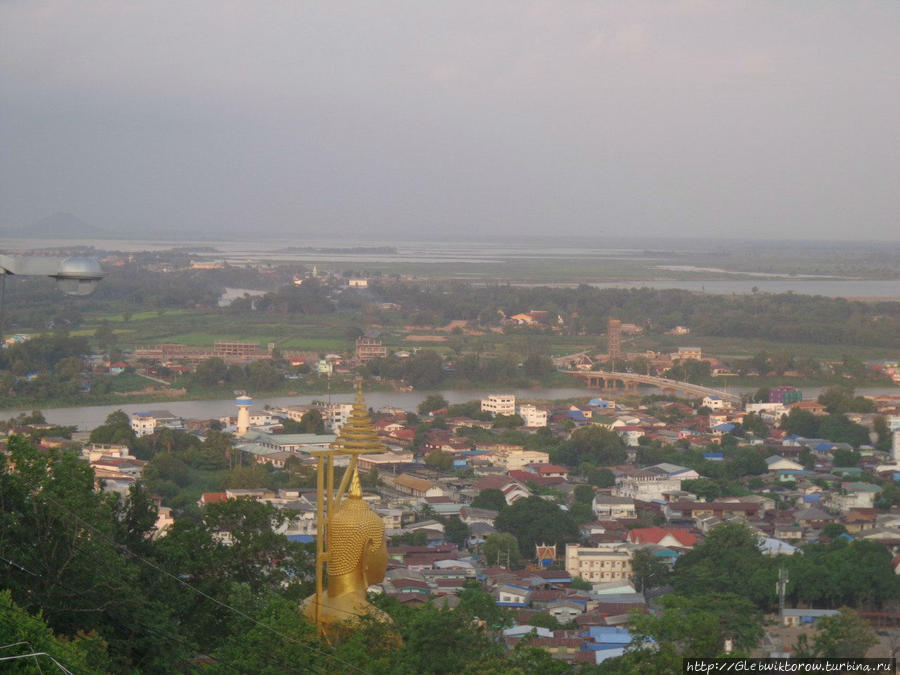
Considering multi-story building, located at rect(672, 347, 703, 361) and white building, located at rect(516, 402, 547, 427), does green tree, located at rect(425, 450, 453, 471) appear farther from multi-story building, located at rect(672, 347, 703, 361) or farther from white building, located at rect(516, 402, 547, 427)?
multi-story building, located at rect(672, 347, 703, 361)

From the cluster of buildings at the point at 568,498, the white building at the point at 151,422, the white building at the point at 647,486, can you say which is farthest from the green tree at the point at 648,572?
the white building at the point at 151,422

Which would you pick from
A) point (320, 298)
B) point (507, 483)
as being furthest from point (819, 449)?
point (320, 298)

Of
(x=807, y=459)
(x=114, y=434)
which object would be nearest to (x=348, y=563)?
(x=114, y=434)

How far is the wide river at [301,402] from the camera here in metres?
19.0

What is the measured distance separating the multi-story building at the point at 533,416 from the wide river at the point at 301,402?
2632mm

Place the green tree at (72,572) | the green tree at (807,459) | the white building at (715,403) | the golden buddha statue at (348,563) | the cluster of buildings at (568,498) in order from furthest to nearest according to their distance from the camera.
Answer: the white building at (715,403) → the green tree at (807,459) → the cluster of buildings at (568,498) → the golden buddha statue at (348,563) → the green tree at (72,572)

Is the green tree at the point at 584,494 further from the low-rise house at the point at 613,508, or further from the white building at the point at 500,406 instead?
the white building at the point at 500,406

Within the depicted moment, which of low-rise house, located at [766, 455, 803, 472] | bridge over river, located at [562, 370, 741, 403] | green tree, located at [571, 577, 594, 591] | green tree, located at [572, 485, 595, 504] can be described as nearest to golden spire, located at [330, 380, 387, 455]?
green tree, located at [571, 577, 594, 591]

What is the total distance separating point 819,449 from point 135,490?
1160cm

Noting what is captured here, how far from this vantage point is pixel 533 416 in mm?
18375

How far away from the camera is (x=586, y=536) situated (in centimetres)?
1138

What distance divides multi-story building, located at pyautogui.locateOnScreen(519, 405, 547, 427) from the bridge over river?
504 cm

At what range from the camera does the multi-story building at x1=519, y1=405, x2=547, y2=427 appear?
59.9ft

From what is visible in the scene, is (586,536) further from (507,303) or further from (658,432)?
(507,303)
